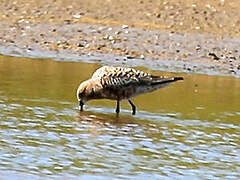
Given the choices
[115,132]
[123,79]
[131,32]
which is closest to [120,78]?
[123,79]

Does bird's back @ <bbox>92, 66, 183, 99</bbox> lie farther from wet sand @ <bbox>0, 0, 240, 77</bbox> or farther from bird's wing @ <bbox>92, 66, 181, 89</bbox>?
wet sand @ <bbox>0, 0, 240, 77</bbox>

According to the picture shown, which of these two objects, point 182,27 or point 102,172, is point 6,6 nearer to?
point 182,27

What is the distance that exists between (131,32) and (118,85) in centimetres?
659

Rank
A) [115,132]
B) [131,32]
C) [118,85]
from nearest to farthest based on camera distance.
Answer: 1. [115,132]
2. [118,85]
3. [131,32]

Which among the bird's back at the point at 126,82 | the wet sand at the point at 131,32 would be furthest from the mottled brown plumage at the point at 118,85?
the wet sand at the point at 131,32

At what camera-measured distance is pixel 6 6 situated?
18188 millimetres

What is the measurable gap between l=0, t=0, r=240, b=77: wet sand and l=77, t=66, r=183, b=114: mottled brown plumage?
3842 mm

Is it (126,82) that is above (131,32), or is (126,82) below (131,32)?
below

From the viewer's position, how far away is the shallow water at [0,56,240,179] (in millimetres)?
7188

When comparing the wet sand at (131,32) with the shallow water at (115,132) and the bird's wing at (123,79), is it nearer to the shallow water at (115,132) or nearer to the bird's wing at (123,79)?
the shallow water at (115,132)

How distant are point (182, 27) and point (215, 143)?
337 inches

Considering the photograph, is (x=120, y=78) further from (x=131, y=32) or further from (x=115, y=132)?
(x=131, y=32)

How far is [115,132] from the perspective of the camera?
8.79 metres

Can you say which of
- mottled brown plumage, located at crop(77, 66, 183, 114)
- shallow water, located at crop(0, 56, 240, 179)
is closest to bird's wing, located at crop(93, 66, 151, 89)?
mottled brown plumage, located at crop(77, 66, 183, 114)
